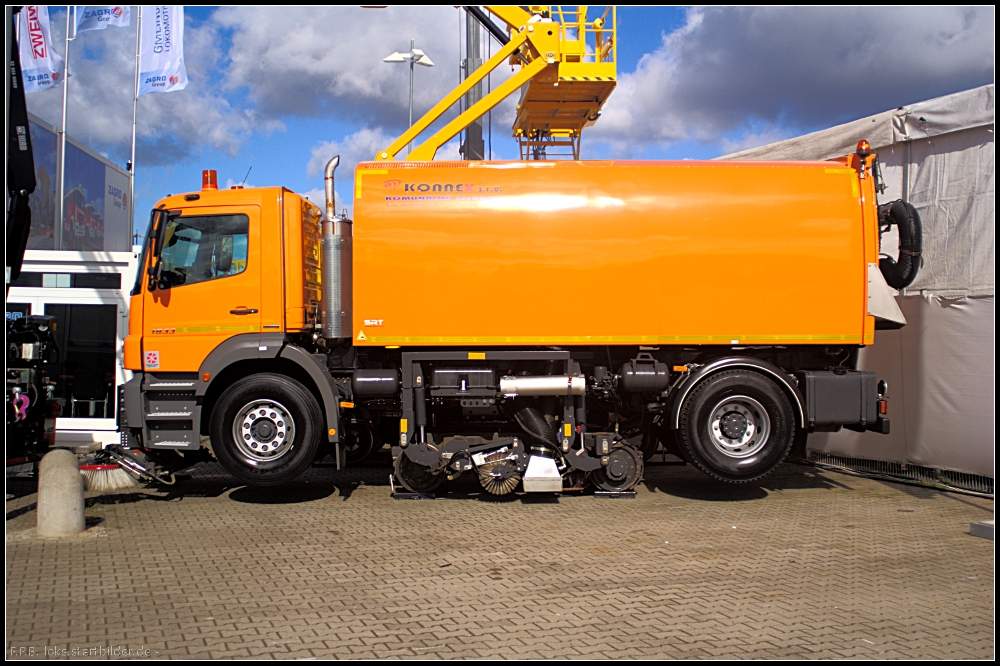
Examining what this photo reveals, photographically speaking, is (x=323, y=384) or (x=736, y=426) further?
(x=736, y=426)

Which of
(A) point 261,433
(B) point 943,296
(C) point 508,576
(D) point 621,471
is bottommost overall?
(C) point 508,576

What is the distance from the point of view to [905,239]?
7914 millimetres

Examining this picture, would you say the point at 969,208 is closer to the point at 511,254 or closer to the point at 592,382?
the point at 592,382

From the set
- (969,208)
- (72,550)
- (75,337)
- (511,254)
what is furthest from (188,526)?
(969,208)

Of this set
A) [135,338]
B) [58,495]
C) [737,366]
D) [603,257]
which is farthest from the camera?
[135,338]

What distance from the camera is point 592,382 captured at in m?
7.91

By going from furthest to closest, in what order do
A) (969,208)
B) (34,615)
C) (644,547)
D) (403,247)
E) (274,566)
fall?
(969,208) < (403,247) < (644,547) < (274,566) < (34,615)

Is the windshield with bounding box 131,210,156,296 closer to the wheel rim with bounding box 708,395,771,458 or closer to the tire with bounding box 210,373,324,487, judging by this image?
Answer: the tire with bounding box 210,373,324,487

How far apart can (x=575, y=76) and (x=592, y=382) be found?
6.46 metres

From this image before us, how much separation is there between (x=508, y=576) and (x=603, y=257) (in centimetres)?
343

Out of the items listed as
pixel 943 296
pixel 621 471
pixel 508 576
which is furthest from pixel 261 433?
pixel 943 296

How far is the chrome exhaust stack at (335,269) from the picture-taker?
24.8 feet

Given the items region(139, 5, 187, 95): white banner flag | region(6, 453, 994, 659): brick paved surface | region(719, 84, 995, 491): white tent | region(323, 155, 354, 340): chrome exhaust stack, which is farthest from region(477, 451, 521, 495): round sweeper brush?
region(139, 5, 187, 95): white banner flag

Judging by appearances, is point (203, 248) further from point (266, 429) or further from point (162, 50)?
point (162, 50)
